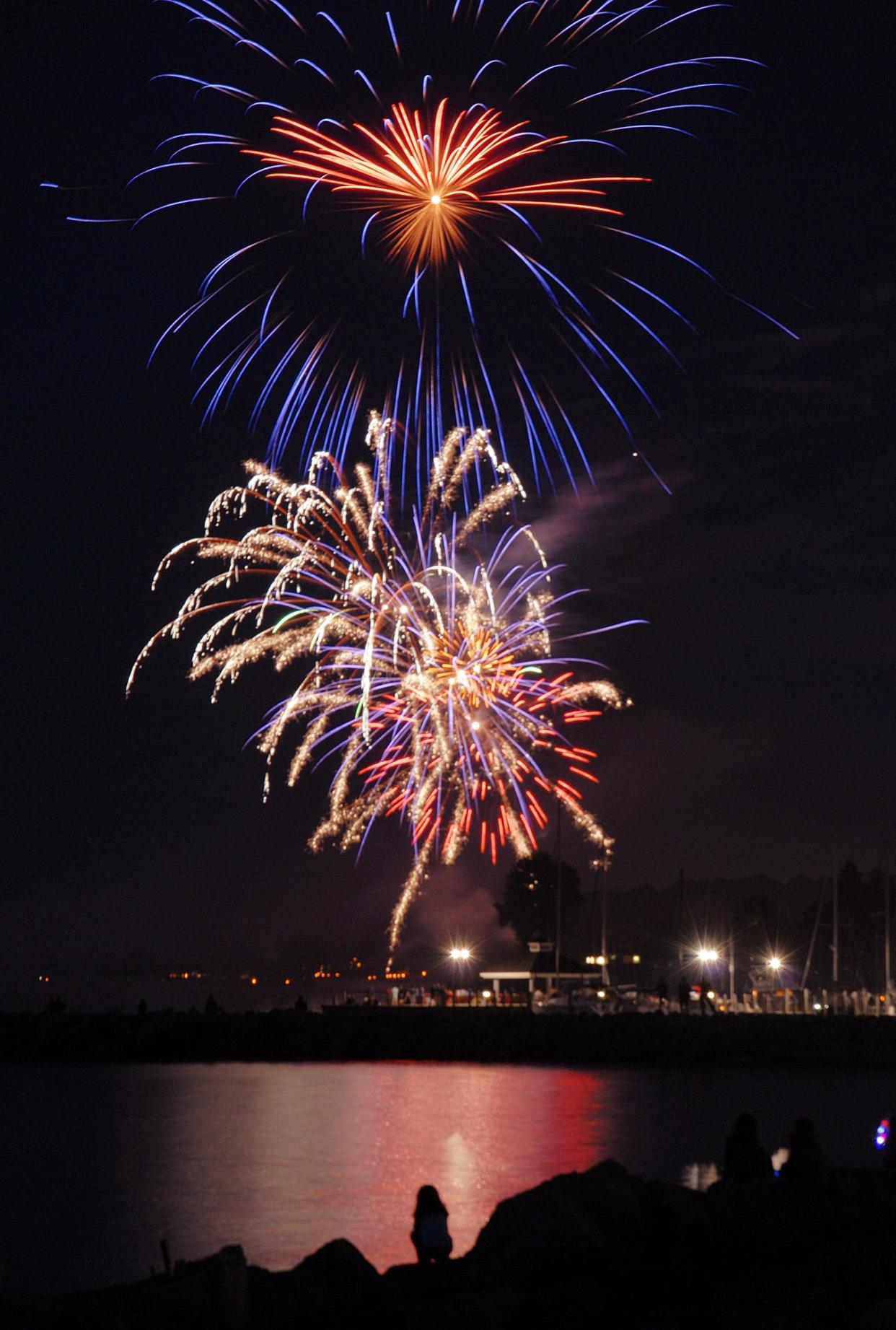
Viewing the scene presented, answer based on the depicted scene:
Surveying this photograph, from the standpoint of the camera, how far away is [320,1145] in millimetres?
32625

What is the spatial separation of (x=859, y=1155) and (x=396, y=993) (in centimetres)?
5280

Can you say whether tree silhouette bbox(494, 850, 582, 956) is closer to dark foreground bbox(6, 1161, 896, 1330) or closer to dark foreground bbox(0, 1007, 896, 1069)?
dark foreground bbox(0, 1007, 896, 1069)

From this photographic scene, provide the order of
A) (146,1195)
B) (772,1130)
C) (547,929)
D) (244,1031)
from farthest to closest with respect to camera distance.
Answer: (547,929)
(244,1031)
(772,1130)
(146,1195)

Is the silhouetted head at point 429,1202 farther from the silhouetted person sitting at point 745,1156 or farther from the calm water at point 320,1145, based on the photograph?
the silhouetted person sitting at point 745,1156

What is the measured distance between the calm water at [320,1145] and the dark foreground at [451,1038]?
4483 mm

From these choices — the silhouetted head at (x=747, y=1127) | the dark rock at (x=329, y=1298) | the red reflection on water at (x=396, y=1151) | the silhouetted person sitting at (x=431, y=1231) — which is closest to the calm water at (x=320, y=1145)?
the red reflection on water at (x=396, y=1151)

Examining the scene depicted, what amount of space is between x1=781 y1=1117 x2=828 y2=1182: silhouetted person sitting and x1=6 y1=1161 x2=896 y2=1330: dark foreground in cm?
52

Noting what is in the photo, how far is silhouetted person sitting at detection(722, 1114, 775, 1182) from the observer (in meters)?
18.2

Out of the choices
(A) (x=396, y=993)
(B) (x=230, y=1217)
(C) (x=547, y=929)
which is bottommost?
(B) (x=230, y=1217)

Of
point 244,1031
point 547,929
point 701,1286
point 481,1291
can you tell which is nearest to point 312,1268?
point 481,1291

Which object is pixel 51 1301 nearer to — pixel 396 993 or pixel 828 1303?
pixel 828 1303

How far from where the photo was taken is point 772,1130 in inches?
1342

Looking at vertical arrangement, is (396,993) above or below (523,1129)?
above

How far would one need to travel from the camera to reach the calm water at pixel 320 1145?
2209 cm
